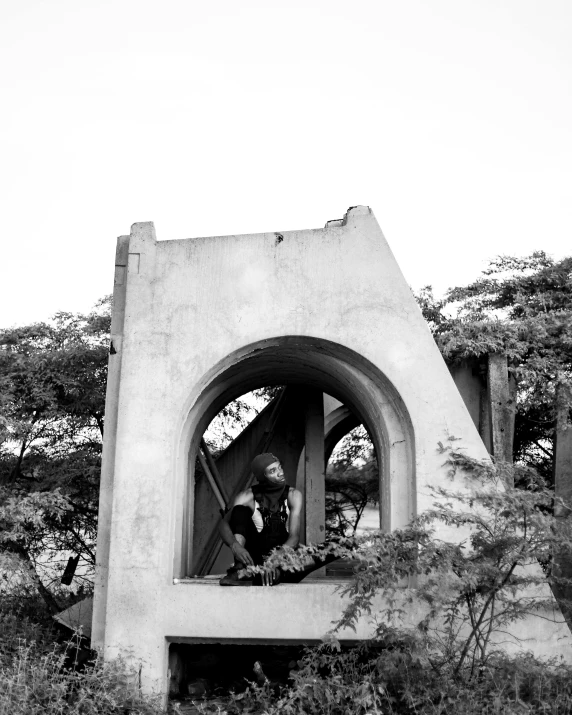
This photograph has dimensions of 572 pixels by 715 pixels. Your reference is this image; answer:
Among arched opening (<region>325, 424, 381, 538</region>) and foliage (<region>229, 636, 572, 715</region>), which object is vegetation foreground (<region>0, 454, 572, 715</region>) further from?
arched opening (<region>325, 424, 381, 538</region>)

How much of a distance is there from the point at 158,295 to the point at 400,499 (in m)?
2.78

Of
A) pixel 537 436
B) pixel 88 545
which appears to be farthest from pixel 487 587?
pixel 88 545

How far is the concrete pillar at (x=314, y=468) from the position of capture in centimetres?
1077

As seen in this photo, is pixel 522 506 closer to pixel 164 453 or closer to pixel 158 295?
pixel 164 453

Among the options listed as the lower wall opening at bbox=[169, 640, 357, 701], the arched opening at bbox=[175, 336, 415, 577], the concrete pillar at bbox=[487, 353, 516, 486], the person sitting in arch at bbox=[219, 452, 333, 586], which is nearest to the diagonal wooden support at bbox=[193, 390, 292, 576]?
the lower wall opening at bbox=[169, 640, 357, 701]

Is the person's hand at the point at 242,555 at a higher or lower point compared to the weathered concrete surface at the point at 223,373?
lower

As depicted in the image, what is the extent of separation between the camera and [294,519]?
773 centimetres

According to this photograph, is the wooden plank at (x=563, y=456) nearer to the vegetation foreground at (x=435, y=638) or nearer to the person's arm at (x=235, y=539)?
the vegetation foreground at (x=435, y=638)

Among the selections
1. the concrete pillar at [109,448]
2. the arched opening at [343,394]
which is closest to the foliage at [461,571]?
the arched opening at [343,394]

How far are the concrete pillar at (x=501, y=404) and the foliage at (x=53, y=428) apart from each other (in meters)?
4.46

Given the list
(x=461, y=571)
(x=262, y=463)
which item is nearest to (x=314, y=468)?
(x=262, y=463)

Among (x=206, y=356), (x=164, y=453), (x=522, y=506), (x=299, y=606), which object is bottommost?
(x=299, y=606)

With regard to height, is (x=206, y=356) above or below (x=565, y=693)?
above

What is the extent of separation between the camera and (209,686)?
7.84 meters
